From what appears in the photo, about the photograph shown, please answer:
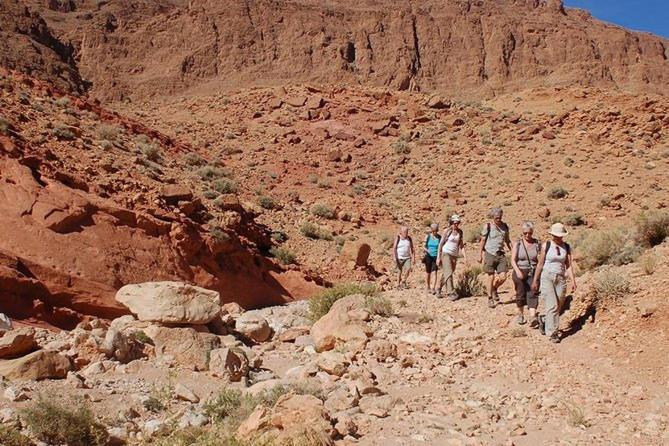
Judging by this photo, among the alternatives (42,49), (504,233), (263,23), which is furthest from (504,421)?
(263,23)

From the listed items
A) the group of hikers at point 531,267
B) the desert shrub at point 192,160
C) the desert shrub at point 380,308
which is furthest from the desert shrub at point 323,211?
the desert shrub at point 380,308

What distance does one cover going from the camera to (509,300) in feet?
29.0

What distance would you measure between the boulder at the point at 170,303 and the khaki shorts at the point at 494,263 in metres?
3.96

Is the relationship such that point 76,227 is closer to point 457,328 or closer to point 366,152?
point 457,328

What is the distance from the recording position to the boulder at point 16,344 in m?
6.20

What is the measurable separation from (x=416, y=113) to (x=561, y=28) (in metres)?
33.1

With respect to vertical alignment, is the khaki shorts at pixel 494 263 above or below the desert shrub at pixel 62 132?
above

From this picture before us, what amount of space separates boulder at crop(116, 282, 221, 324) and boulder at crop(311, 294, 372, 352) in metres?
1.57

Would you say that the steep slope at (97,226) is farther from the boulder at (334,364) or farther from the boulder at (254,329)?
the boulder at (334,364)

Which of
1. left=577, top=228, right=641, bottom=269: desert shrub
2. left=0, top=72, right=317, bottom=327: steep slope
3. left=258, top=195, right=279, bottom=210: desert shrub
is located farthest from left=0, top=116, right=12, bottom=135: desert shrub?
left=577, top=228, right=641, bottom=269: desert shrub

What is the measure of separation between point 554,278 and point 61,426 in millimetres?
5339

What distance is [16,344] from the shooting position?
631 centimetres

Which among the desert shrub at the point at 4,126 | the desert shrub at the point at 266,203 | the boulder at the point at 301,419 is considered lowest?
the desert shrub at the point at 266,203

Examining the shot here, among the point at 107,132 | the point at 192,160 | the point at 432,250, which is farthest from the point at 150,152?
the point at 432,250
